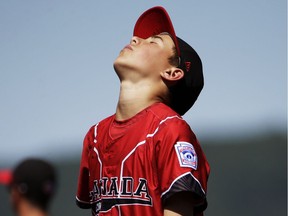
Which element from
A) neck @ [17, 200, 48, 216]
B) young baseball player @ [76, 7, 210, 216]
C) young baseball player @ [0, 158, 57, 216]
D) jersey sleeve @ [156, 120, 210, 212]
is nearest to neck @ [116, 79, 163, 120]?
young baseball player @ [76, 7, 210, 216]

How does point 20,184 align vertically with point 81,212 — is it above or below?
below

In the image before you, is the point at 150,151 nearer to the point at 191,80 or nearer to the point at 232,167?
the point at 191,80

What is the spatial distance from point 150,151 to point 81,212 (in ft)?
90.7

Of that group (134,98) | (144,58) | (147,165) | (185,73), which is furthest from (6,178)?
(185,73)

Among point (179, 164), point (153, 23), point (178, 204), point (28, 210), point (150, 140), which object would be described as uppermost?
point (153, 23)

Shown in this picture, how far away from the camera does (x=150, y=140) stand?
18.8ft

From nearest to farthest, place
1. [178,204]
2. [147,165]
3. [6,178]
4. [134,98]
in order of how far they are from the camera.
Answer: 1. [6,178]
2. [178,204]
3. [147,165]
4. [134,98]

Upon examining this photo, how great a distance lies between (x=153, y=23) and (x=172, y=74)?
20.5 inches

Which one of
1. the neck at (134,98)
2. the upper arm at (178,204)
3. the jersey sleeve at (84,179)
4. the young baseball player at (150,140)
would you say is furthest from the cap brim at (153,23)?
the upper arm at (178,204)

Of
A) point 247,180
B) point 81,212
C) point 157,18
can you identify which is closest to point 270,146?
point 247,180

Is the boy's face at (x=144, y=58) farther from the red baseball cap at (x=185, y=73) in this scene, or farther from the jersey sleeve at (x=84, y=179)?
the jersey sleeve at (x=84, y=179)

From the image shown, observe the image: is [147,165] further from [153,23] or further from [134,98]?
[153,23]

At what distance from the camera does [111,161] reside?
232 inches

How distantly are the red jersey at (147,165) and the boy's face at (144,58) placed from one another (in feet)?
0.80
